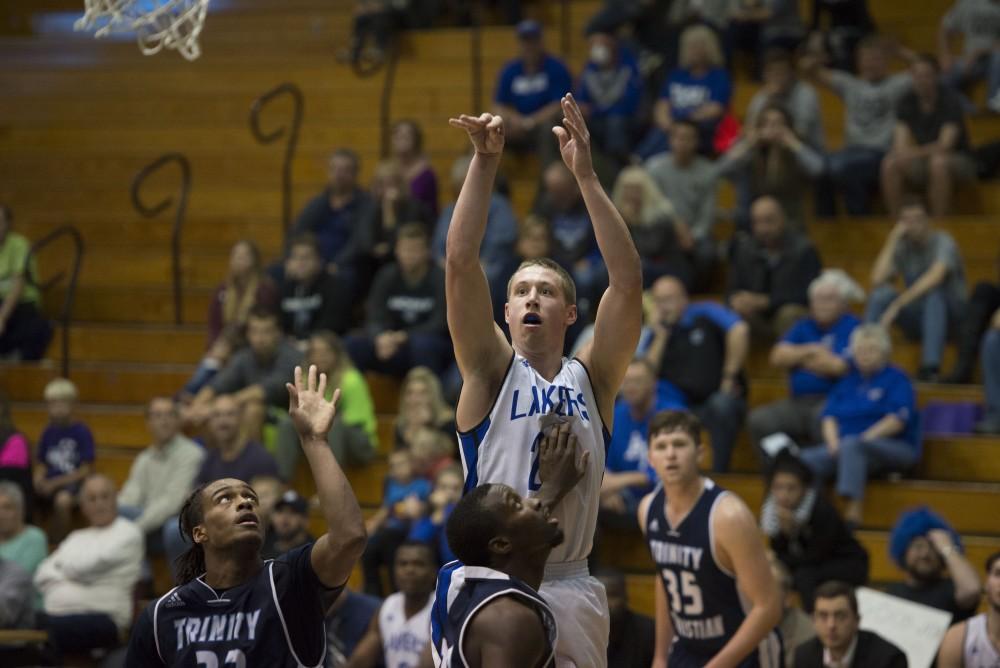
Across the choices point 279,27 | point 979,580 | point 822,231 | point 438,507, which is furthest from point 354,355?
point 279,27

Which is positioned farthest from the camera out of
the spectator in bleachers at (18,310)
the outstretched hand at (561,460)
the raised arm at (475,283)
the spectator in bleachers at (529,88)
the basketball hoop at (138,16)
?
the spectator in bleachers at (529,88)

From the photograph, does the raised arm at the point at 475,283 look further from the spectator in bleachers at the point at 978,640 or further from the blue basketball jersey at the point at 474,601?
the spectator in bleachers at the point at 978,640

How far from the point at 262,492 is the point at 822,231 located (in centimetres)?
456

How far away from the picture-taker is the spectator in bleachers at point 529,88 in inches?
488

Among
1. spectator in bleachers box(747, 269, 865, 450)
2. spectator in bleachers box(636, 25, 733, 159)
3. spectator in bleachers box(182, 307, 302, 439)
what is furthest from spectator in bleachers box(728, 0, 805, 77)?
spectator in bleachers box(182, 307, 302, 439)

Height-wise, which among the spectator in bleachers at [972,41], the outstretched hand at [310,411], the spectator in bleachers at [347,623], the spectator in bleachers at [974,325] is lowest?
the spectator in bleachers at [347,623]

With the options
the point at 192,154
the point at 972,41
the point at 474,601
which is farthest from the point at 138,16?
the point at 192,154

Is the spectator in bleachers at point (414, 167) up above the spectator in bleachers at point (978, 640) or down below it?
above

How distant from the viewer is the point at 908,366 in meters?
10.2

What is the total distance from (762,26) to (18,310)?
6.27m

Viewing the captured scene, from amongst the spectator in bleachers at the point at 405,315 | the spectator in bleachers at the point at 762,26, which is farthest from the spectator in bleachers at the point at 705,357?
the spectator in bleachers at the point at 762,26

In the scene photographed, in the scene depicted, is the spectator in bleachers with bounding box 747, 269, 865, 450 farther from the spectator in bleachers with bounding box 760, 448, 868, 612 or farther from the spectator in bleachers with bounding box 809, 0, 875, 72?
the spectator in bleachers with bounding box 809, 0, 875, 72

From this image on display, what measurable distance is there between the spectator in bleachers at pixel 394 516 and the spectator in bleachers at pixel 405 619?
68 cm

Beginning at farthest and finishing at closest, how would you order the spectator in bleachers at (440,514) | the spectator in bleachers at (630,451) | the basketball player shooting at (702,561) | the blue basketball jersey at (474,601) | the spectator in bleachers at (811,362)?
the spectator in bleachers at (811,362) → the spectator in bleachers at (630,451) → the spectator in bleachers at (440,514) → the basketball player shooting at (702,561) → the blue basketball jersey at (474,601)
